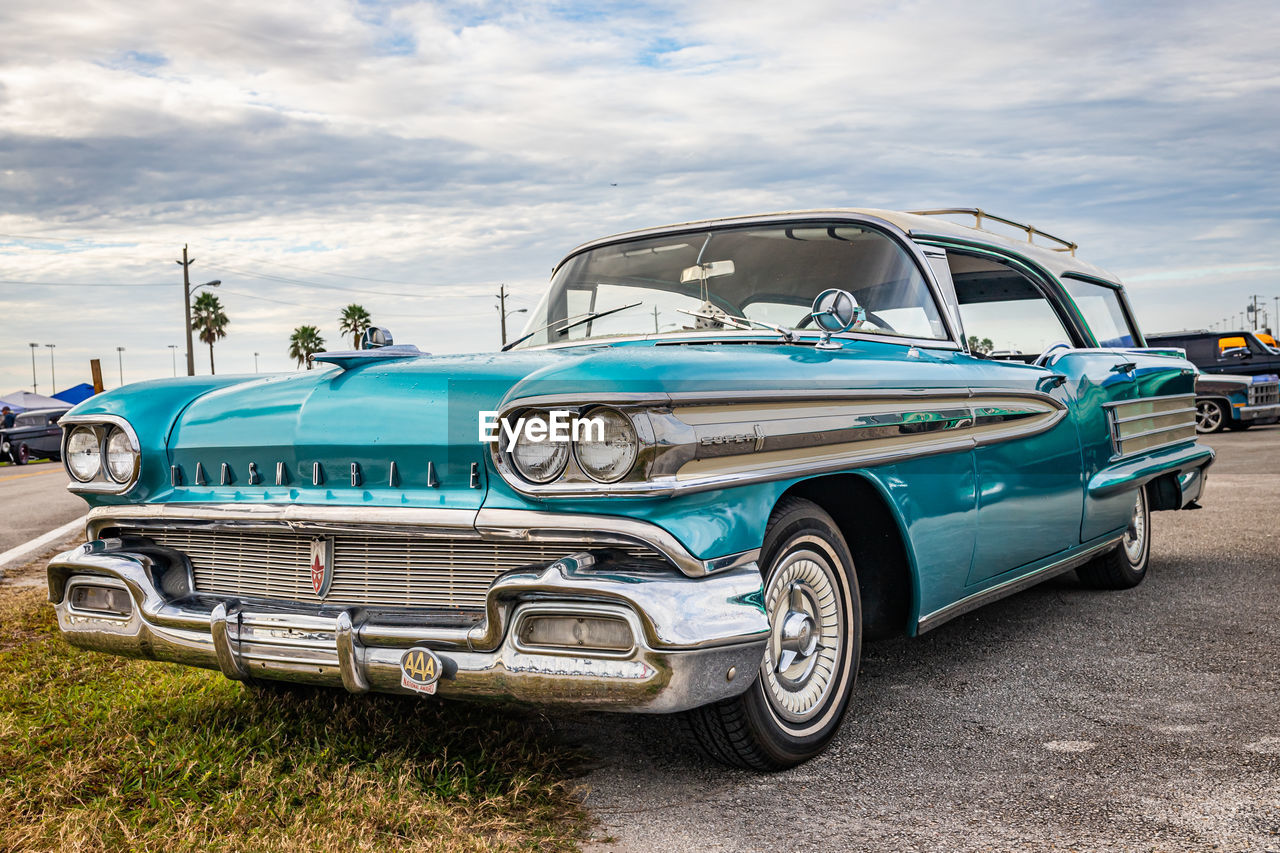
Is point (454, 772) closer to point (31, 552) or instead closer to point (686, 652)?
point (686, 652)

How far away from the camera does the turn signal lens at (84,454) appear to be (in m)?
3.29

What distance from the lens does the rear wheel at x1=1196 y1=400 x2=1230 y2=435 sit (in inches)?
711

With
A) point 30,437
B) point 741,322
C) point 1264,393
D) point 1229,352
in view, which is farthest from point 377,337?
point 30,437

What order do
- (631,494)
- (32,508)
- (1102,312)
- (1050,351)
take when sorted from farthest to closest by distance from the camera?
(32,508), (1102,312), (1050,351), (631,494)

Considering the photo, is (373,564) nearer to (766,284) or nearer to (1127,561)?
(766,284)

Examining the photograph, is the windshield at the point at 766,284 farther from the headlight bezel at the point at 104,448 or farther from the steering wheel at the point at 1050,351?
the headlight bezel at the point at 104,448

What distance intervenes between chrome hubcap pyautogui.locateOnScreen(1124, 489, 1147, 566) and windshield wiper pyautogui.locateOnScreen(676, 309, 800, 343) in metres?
2.79

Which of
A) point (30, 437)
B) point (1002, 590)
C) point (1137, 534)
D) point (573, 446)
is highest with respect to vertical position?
point (573, 446)

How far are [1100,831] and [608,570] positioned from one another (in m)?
1.30

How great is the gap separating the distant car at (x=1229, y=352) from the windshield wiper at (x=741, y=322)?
1721 centimetres

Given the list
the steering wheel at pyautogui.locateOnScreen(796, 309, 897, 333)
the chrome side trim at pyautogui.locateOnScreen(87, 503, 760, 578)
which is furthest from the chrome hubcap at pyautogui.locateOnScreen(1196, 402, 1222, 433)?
the chrome side trim at pyautogui.locateOnScreen(87, 503, 760, 578)

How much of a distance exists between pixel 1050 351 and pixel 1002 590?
1.12 metres

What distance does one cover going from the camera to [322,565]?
2.85 metres

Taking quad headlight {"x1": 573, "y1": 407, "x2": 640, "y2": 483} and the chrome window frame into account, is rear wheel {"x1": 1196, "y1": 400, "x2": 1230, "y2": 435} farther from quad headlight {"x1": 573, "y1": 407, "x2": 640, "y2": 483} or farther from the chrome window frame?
quad headlight {"x1": 573, "y1": 407, "x2": 640, "y2": 483}
